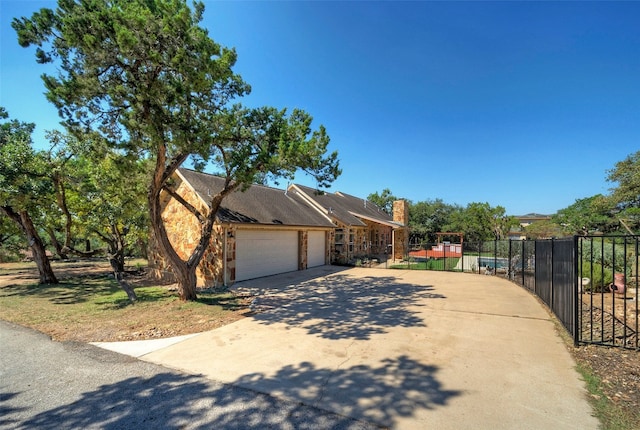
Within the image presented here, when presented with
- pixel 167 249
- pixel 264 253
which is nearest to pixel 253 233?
pixel 264 253

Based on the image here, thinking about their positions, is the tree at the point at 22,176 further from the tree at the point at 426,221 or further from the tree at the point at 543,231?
the tree at the point at 543,231

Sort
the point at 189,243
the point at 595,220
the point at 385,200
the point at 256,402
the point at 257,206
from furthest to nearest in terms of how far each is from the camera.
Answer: the point at 385,200 → the point at 595,220 → the point at 257,206 → the point at 189,243 → the point at 256,402

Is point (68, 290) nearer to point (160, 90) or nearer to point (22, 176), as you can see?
point (22, 176)

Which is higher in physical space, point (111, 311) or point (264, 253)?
point (264, 253)

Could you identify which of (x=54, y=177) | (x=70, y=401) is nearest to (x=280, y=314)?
(x=70, y=401)

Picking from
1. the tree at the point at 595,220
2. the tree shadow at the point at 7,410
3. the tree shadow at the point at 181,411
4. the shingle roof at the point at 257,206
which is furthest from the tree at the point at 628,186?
the tree shadow at the point at 7,410

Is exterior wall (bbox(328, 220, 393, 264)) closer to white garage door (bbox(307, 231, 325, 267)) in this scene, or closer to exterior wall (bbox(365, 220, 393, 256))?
exterior wall (bbox(365, 220, 393, 256))

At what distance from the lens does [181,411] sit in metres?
3.76

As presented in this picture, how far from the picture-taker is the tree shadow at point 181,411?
3.52 m

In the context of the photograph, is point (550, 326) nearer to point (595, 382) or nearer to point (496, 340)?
point (496, 340)

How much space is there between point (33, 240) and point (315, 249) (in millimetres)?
13102

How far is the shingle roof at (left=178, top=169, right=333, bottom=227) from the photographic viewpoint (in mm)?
13484

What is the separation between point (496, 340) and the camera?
6215mm

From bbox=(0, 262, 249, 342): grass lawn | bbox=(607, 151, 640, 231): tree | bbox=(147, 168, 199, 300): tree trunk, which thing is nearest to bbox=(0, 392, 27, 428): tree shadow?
bbox=(0, 262, 249, 342): grass lawn
